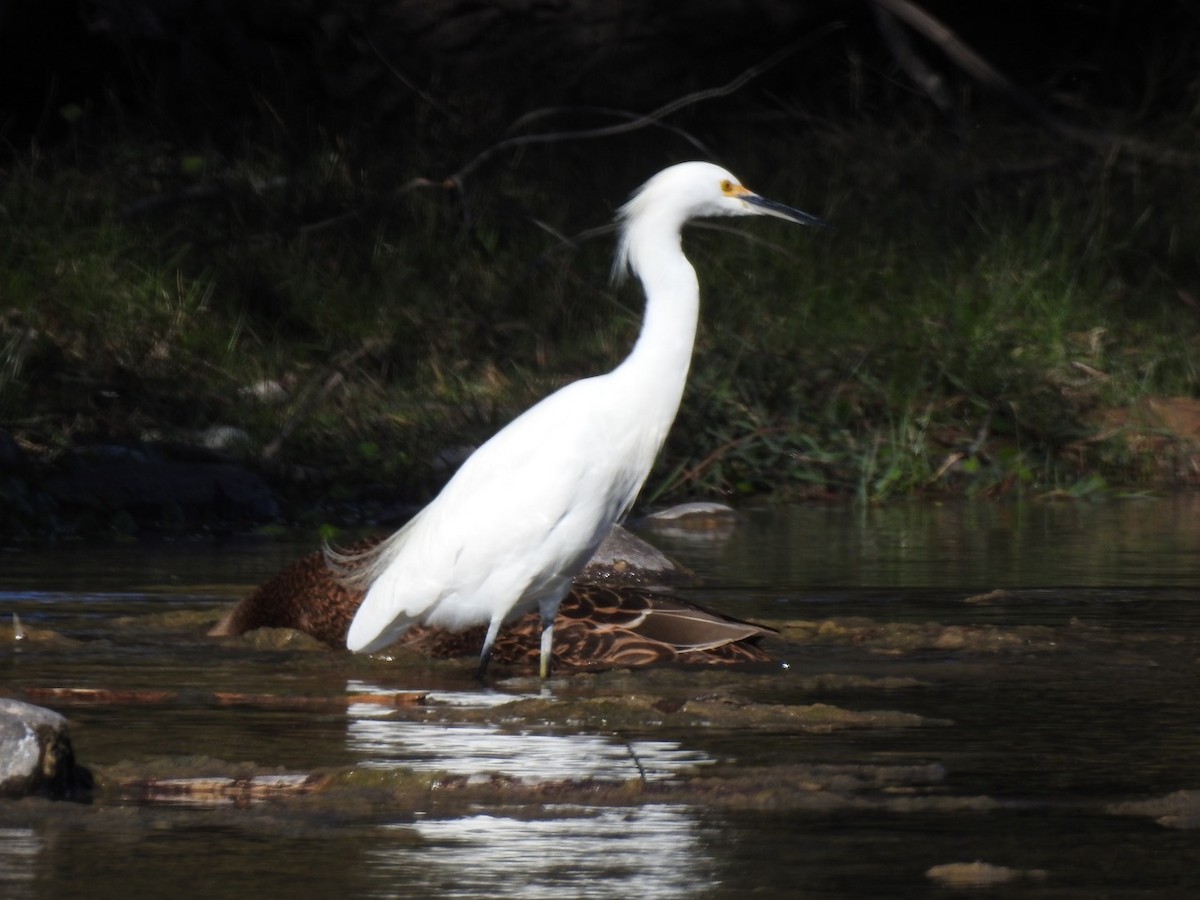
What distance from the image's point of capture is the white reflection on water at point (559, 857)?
3.52m

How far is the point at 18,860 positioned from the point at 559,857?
0.85 metres

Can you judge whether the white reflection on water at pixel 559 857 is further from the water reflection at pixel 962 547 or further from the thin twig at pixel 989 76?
the thin twig at pixel 989 76

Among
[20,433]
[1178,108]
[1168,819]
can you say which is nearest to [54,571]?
[20,433]

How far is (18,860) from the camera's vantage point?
12.0ft

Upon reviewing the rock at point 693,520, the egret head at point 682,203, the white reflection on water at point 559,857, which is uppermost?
the egret head at point 682,203

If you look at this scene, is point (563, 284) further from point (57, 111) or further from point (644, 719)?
point (644, 719)

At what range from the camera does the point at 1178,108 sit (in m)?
16.2

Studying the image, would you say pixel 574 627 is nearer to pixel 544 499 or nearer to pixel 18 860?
pixel 544 499

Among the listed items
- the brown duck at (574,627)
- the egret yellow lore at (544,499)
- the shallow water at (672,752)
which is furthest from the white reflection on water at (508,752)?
the brown duck at (574,627)

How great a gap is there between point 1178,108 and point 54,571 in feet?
33.6

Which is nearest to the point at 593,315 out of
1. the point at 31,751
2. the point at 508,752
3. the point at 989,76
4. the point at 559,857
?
the point at 989,76

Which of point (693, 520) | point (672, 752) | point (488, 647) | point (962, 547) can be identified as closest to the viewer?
point (672, 752)

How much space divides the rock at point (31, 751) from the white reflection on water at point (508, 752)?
0.66 meters

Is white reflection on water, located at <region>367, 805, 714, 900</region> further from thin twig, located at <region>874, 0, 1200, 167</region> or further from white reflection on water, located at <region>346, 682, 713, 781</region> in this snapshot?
thin twig, located at <region>874, 0, 1200, 167</region>
